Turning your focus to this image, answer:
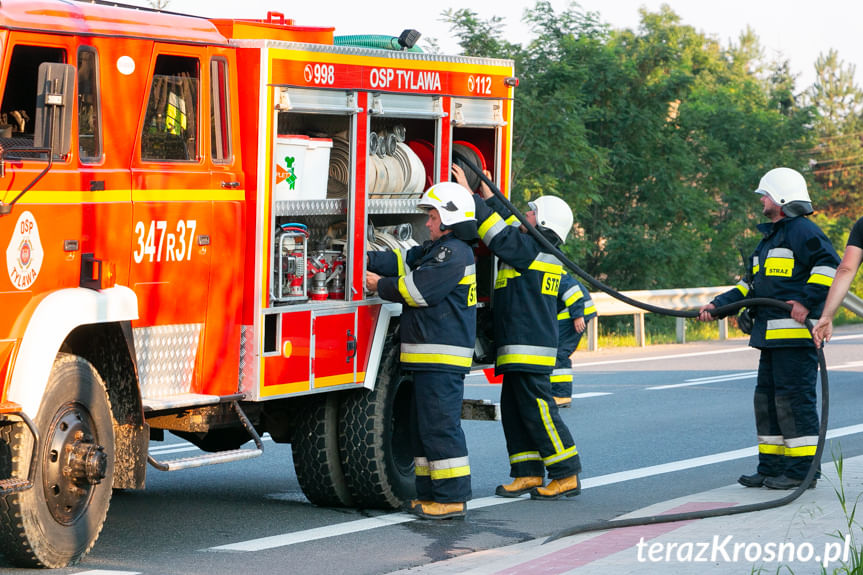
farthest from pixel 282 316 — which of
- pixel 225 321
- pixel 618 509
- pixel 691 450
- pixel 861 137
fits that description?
pixel 861 137

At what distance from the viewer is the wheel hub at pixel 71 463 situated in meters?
6.65

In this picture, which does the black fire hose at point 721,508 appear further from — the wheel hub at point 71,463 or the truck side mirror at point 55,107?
the truck side mirror at point 55,107

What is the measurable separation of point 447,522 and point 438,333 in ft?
3.62

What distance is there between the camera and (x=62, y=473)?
673 centimetres

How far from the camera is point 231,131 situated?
25.2 feet

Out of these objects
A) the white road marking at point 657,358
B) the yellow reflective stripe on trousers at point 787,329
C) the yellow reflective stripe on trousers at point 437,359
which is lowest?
the white road marking at point 657,358

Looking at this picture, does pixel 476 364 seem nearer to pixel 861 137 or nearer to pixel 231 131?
pixel 231 131

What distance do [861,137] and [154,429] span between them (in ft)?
306

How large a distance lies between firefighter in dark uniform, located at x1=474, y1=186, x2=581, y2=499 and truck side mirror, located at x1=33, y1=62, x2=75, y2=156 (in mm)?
3268

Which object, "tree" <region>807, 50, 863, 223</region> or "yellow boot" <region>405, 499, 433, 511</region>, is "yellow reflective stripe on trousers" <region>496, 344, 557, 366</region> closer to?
"yellow boot" <region>405, 499, 433, 511</region>

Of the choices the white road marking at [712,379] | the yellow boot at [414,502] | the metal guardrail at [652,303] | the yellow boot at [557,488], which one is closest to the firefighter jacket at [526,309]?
the yellow boot at [557,488]

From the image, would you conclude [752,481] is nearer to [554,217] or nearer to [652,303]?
[554,217]

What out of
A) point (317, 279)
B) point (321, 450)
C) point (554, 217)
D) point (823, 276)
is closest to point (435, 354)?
point (317, 279)

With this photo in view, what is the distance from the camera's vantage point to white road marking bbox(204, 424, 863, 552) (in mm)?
7691
